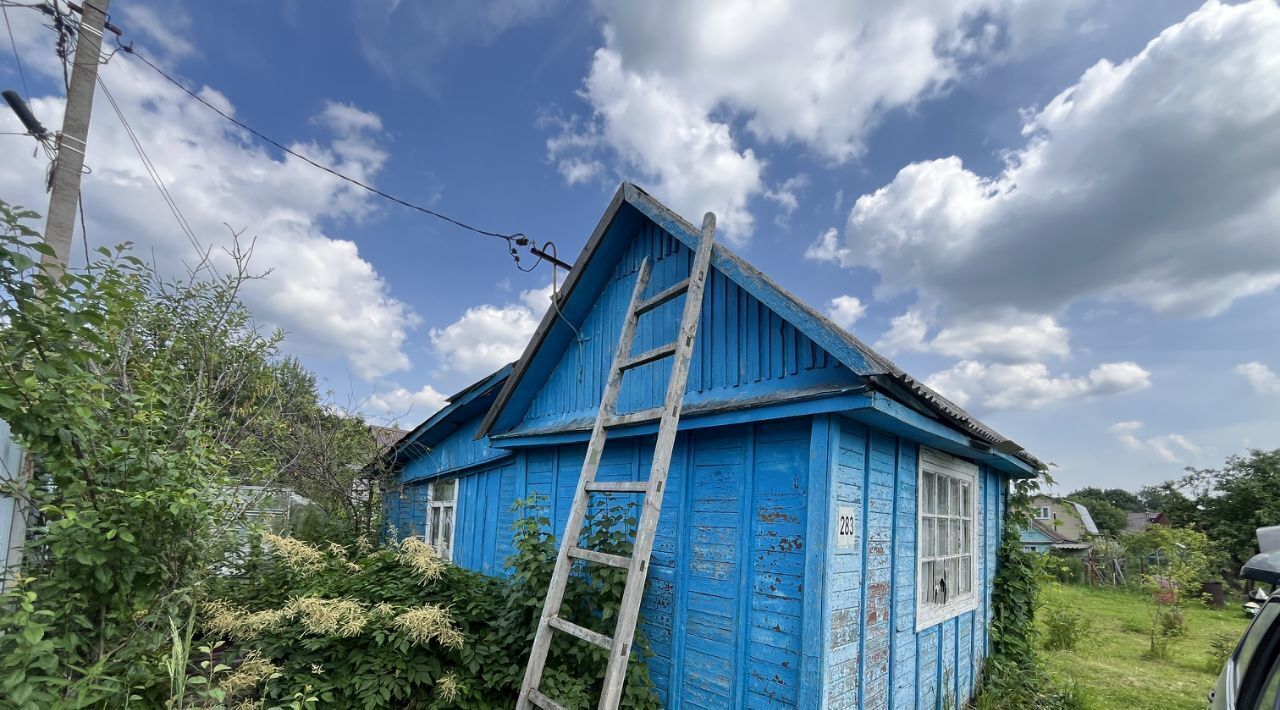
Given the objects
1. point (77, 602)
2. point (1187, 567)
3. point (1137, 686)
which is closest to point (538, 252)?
point (77, 602)

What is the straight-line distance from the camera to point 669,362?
16.2 ft

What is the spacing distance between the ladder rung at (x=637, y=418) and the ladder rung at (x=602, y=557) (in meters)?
0.92

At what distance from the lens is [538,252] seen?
20.9ft

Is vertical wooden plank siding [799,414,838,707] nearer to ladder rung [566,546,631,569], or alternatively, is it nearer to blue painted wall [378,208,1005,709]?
blue painted wall [378,208,1005,709]

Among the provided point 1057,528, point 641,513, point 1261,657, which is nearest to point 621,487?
point 641,513

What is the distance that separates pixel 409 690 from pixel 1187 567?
15.3 m

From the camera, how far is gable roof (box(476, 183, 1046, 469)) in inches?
138

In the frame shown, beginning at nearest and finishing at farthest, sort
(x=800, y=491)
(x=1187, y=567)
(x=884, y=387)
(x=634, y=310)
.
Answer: (x=884, y=387) → (x=800, y=491) → (x=634, y=310) → (x=1187, y=567)

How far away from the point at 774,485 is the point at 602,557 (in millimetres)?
1339

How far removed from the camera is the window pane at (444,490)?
9148 millimetres

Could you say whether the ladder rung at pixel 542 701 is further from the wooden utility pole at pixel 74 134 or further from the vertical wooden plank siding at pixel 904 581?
the wooden utility pole at pixel 74 134

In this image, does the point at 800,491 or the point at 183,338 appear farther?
the point at 183,338

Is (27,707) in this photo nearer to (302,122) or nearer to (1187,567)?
(302,122)

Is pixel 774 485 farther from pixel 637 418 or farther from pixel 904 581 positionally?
pixel 904 581
